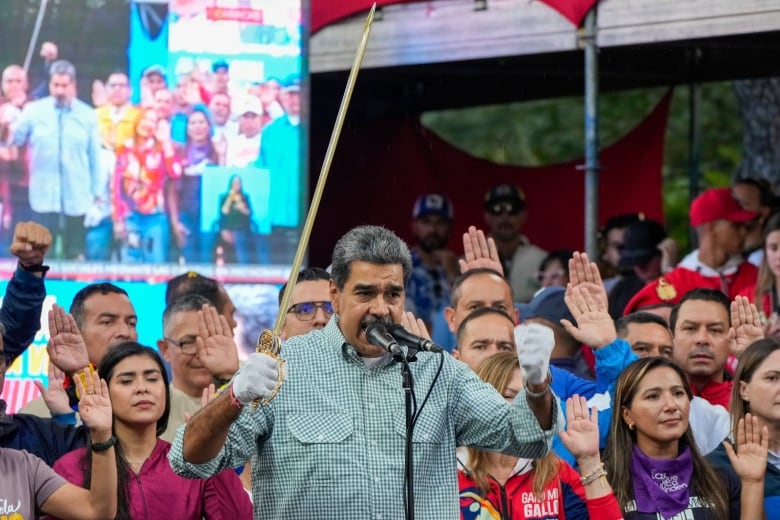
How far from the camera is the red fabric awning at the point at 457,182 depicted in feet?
37.8

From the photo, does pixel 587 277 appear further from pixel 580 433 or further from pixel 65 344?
pixel 65 344

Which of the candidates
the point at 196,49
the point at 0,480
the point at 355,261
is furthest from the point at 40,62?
the point at 355,261

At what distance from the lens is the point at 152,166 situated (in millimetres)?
8570

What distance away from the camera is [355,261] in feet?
15.5

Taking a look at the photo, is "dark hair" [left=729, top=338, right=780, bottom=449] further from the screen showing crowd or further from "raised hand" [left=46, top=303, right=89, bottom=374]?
the screen showing crowd

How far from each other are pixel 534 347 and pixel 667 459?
6.91 ft

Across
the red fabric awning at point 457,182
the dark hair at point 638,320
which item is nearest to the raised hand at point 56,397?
the dark hair at point 638,320

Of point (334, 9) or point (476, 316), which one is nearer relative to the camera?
point (476, 316)

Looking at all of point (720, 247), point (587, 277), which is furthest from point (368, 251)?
point (720, 247)

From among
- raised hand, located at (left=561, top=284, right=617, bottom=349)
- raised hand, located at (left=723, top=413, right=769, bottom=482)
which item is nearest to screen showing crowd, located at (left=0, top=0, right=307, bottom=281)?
raised hand, located at (left=561, top=284, right=617, bottom=349)

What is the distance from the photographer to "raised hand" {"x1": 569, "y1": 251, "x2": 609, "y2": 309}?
6938 millimetres

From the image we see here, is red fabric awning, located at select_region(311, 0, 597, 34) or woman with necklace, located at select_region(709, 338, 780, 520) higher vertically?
red fabric awning, located at select_region(311, 0, 597, 34)

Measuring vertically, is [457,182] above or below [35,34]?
below

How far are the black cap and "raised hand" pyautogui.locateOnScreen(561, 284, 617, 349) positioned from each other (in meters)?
2.68
